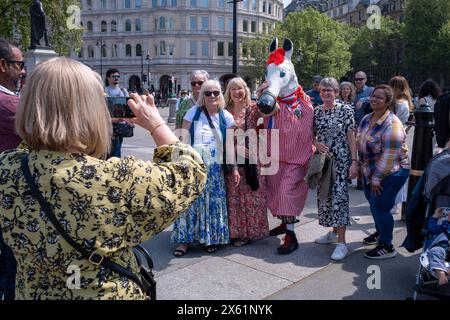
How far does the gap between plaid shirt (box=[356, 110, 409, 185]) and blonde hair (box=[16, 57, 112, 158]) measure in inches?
131

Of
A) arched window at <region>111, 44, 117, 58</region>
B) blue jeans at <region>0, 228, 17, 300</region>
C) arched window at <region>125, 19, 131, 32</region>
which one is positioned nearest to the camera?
blue jeans at <region>0, 228, 17, 300</region>

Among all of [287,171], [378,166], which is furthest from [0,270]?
[378,166]

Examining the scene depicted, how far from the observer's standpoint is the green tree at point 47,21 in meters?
24.3

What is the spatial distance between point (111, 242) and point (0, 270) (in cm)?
157

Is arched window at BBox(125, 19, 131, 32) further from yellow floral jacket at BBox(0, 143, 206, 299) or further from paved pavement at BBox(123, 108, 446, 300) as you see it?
yellow floral jacket at BBox(0, 143, 206, 299)

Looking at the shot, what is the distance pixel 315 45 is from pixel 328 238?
2093 inches

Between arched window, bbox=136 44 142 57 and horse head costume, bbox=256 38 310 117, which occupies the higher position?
arched window, bbox=136 44 142 57

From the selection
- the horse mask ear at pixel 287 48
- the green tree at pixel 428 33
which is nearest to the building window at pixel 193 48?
the green tree at pixel 428 33

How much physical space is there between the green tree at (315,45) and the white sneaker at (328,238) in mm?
50164

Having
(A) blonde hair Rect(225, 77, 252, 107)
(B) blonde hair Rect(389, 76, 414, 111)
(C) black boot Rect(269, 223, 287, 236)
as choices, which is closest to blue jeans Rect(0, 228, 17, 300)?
(A) blonde hair Rect(225, 77, 252, 107)

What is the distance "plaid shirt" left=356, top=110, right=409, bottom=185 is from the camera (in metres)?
4.14

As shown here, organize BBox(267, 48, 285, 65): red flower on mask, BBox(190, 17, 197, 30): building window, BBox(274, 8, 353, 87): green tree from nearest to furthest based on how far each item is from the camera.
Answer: BBox(267, 48, 285, 65): red flower on mask → BBox(274, 8, 353, 87): green tree → BBox(190, 17, 197, 30): building window

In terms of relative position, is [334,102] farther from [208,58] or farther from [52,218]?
[208,58]

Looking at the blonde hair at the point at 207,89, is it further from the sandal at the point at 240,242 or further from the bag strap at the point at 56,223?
the bag strap at the point at 56,223
